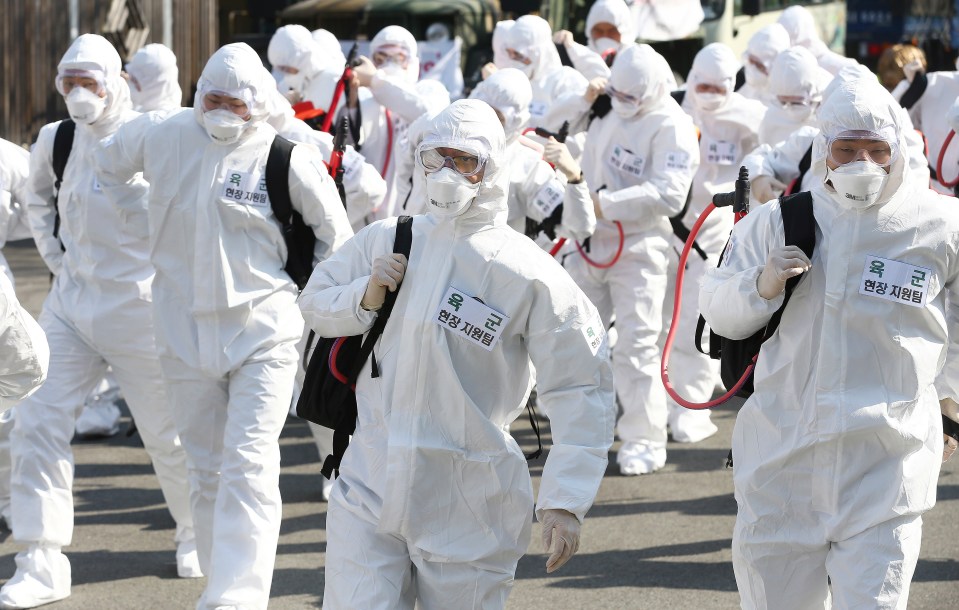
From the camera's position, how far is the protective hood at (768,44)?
11211mm

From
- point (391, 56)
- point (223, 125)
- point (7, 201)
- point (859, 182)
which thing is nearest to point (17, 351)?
point (223, 125)

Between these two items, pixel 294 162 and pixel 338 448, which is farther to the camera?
pixel 294 162

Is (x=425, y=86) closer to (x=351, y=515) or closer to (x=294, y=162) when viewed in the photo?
(x=294, y=162)

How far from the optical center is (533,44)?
10.9 m

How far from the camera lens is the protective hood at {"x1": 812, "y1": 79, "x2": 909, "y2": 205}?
13.2ft

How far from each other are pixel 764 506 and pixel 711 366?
4868mm

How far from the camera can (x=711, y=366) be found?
29.6ft

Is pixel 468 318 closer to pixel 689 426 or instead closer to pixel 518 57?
pixel 689 426

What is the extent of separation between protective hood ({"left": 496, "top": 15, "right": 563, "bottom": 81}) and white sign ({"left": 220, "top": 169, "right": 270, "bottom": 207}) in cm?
527

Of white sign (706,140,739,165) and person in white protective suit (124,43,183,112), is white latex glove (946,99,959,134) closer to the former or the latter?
white sign (706,140,739,165)

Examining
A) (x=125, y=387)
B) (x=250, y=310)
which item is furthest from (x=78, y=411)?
(x=250, y=310)

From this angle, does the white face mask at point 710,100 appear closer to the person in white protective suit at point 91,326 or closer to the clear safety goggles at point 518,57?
the clear safety goggles at point 518,57

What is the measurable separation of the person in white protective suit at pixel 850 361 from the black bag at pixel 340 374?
85 cm

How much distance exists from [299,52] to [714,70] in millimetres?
2485
